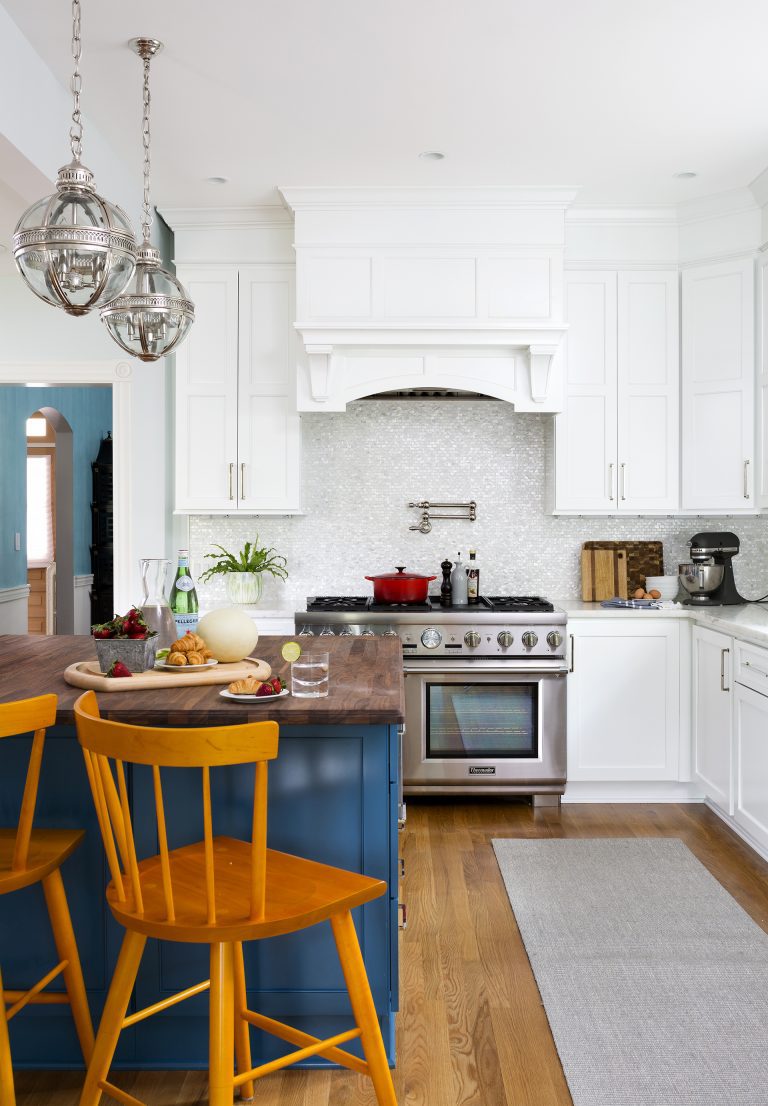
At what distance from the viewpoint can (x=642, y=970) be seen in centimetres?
266

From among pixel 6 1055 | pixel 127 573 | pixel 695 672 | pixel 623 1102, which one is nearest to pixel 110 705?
pixel 6 1055

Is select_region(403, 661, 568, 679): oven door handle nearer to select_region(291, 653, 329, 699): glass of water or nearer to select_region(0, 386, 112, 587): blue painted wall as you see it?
select_region(291, 653, 329, 699): glass of water

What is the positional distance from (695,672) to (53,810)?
3042mm

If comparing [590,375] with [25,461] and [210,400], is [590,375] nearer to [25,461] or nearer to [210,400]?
[210,400]

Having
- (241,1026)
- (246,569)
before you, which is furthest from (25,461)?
(241,1026)

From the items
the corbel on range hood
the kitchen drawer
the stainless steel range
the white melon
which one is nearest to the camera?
the white melon

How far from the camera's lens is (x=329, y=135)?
368 cm

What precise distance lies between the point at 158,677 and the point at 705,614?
270 cm

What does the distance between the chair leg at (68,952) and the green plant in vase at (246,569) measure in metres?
2.57

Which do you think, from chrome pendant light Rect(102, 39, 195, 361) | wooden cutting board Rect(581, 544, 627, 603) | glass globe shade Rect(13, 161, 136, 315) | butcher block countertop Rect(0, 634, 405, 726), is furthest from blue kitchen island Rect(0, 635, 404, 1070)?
wooden cutting board Rect(581, 544, 627, 603)

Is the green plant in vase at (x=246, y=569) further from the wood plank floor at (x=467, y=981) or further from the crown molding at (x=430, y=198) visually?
the crown molding at (x=430, y=198)

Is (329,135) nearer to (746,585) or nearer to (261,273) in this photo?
(261,273)

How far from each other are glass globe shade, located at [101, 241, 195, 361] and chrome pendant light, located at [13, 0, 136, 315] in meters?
0.56

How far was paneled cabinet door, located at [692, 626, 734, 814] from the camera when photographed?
150 inches
